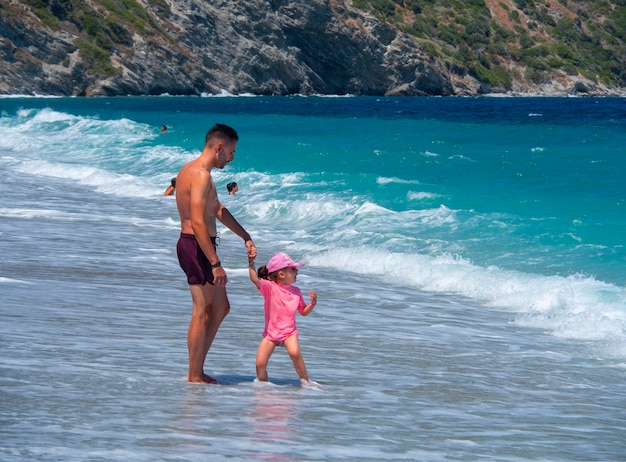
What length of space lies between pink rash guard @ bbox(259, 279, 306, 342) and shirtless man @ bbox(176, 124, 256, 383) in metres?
0.31

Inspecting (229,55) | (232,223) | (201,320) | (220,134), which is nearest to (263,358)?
(201,320)

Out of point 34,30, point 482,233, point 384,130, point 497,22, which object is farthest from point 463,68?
point 482,233

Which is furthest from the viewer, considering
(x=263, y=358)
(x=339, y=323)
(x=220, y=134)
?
(x=339, y=323)

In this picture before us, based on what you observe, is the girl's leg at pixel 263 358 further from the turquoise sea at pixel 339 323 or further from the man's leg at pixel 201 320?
the man's leg at pixel 201 320

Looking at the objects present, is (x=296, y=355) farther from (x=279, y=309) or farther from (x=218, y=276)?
(x=218, y=276)

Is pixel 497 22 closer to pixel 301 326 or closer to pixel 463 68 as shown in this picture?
pixel 463 68

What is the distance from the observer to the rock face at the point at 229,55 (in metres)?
86.2

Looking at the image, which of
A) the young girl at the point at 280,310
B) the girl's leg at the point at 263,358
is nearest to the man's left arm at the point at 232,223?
the young girl at the point at 280,310

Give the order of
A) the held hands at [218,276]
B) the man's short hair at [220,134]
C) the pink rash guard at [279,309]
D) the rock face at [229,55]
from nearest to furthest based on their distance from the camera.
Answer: the held hands at [218,276], the man's short hair at [220,134], the pink rash guard at [279,309], the rock face at [229,55]

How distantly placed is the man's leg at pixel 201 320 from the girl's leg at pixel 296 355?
50 centimetres

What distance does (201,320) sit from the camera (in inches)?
269

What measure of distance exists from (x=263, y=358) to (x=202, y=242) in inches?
37.4

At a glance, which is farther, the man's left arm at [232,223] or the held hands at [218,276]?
the man's left arm at [232,223]

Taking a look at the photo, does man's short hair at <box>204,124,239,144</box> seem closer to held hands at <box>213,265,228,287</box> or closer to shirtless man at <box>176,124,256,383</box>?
shirtless man at <box>176,124,256,383</box>
